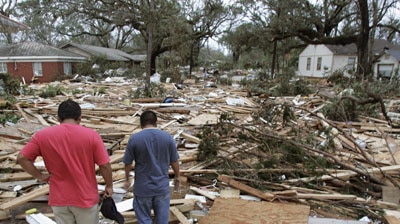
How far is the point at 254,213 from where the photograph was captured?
3562mm

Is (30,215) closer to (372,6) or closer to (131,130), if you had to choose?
(131,130)

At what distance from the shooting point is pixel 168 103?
10586 millimetres

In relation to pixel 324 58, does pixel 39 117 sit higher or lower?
lower

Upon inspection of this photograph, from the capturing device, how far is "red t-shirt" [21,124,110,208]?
2.31 m

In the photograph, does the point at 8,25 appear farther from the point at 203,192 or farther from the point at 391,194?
the point at 391,194

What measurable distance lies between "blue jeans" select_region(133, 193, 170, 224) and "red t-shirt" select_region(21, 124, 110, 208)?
0.52 metres

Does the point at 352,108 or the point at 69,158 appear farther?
the point at 352,108

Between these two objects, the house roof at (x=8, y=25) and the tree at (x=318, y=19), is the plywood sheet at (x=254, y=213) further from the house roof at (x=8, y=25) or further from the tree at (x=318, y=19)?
the tree at (x=318, y=19)

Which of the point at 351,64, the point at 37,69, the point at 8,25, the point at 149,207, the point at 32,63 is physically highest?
the point at 8,25

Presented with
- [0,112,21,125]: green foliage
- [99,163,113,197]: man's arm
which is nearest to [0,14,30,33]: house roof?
[0,112,21,125]: green foliage

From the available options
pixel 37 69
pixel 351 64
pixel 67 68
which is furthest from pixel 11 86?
pixel 351 64

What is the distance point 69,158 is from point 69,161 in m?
0.03

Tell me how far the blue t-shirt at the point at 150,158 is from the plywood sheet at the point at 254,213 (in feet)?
3.31

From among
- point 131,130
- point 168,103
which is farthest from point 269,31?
point 131,130
